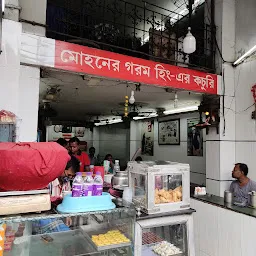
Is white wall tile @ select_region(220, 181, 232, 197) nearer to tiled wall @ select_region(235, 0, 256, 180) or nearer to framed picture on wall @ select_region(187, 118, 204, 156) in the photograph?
tiled wall @ select_region(235, 0, 256, 180)

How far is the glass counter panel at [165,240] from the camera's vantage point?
242cm

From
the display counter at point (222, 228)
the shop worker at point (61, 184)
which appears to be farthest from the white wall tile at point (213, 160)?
the shop worker at point (61, 184)

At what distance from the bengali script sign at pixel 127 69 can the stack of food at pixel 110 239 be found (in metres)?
2.30

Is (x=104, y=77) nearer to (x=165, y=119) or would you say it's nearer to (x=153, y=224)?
(x=153, y=224)

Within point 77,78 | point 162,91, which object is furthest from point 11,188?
point 162,91

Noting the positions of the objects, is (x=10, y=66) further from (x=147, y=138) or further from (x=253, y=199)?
(x=147, y=138)

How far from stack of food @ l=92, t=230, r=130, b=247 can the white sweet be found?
566 mm

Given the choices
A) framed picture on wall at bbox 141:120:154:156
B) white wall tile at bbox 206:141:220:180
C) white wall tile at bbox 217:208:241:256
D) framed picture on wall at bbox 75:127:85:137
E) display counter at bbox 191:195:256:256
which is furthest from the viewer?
framed picture on wall at bbox 75:127:85:137

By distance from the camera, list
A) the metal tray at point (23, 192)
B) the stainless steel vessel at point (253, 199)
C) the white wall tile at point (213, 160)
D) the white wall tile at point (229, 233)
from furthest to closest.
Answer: the white wall tile at point (213, 160), the stainless steel vessel at point (253, 199), the white wall tile at point (229, 233), the metal tray at point (23, 192)

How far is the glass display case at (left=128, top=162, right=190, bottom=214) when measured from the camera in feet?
7.55

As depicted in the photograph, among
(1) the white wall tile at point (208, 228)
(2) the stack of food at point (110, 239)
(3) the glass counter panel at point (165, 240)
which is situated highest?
(2) the stack of food at point (110, 239)

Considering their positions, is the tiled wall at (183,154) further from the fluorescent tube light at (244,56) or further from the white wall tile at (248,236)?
the white wall tile at (248,236)

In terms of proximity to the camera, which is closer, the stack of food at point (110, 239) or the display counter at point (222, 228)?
the stack of food at point (110, 239)

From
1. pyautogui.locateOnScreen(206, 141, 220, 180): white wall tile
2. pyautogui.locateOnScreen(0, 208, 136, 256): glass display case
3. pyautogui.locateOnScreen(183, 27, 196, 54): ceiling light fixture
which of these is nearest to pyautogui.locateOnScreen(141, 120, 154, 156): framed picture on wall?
pyautogui.locateOnScreen(206, 141, 220, 180): white wall tile
